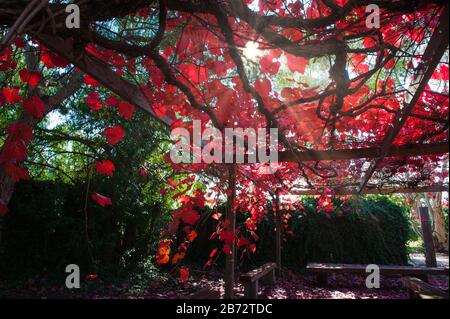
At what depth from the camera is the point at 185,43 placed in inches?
125

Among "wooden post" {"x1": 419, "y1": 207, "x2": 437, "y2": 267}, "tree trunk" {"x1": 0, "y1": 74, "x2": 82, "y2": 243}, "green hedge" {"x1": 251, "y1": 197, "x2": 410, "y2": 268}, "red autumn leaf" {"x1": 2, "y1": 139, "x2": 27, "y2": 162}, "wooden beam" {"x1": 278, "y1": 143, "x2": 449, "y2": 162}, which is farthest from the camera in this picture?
"green hedge" {"x1": 251, "y1": 197, "x2": 410, "y2": 268}

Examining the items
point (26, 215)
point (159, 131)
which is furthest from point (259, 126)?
point (26, 215)

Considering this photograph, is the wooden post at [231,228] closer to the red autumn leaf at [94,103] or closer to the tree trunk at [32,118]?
the red autumn leaf at [94,103]

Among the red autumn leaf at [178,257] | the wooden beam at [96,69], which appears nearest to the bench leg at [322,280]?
the red autumn leaf at [178,257]

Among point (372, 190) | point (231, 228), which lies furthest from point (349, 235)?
point (231, 228)

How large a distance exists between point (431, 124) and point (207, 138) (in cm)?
220

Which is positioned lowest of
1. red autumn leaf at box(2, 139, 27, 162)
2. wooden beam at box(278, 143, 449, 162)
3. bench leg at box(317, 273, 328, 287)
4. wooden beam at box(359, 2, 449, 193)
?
bench leg at box(317, 273, 328, 287)

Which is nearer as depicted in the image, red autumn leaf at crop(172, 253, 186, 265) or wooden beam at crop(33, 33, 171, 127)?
wooden beam at crop(33, 33, 171, 127)

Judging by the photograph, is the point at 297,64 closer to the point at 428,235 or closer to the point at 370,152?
the point at 370,152

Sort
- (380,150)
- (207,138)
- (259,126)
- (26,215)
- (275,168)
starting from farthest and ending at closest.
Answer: (26,215), (275,168), (259,126), (207,138), (380,150)

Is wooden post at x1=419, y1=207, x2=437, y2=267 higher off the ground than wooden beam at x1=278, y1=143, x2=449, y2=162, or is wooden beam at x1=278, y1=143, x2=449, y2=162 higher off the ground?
wooden beam at x1=278, y1=143, x2=449, y2=162

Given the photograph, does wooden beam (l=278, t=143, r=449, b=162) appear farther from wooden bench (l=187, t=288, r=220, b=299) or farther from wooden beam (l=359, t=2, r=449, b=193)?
wooden bench (l=187, t=288, r=220, b=299)

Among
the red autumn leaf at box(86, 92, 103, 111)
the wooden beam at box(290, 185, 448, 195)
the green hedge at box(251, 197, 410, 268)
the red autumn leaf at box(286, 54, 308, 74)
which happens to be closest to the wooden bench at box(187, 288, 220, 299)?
the red autumn leaf at box(286, 54, 308, 74)
